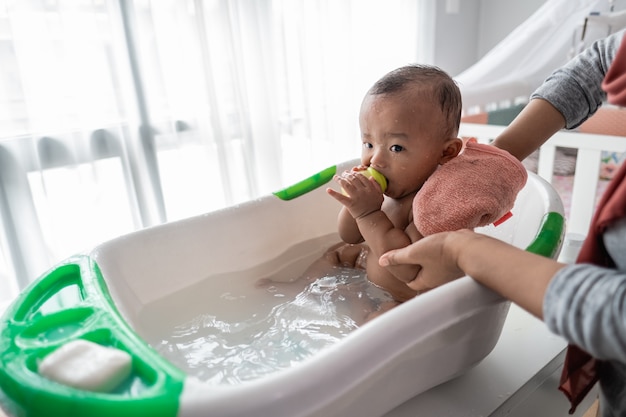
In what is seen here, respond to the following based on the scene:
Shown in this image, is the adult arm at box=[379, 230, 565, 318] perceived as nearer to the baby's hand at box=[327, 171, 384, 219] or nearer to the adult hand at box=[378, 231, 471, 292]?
the adult hand at box=[378, 231, 471, 292]

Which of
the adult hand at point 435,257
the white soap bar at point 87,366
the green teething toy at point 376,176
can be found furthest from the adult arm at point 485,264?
the white soap bar at point 87,366

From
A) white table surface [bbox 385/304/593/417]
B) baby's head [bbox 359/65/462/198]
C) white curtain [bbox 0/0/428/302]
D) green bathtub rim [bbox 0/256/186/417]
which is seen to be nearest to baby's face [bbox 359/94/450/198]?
baby's head [bbox 359/65/462/198]

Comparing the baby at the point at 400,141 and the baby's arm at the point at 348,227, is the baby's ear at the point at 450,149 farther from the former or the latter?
the baby's arm at the point at 348,227

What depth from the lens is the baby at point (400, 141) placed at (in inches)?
30.4

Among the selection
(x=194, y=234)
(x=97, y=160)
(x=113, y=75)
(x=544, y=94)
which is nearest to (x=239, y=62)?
(x=113, y=75)

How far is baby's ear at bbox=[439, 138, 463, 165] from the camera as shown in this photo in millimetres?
814

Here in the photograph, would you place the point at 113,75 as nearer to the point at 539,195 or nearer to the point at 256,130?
the point at 256,130

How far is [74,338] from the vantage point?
0.52 metres

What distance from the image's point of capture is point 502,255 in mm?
495

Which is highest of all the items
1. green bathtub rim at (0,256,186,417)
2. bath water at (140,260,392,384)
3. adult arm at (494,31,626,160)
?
adult arm at (494,31,626,160)

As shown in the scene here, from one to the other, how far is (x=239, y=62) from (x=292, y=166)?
45 centimetres

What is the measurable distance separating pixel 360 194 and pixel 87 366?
465mm

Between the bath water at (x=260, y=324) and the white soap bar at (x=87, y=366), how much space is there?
21 cm

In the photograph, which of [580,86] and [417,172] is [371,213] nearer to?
[417,172]
